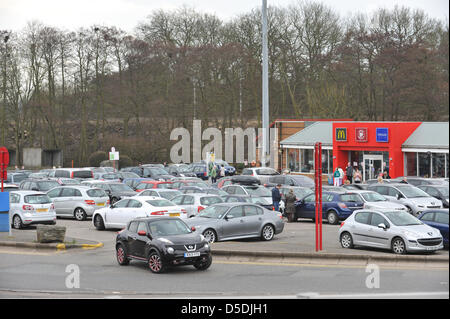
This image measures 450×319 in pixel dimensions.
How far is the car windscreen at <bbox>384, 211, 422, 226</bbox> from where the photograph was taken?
62.6ft

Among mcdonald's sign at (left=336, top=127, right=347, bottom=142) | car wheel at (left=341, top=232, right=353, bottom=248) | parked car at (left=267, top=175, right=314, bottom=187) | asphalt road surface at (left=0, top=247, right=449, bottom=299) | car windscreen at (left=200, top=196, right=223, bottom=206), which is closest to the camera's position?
asphalt road surface at (left=0, top=247, right=449, bottom=299)

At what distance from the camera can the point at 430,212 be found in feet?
66.4

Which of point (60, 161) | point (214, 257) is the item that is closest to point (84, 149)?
point (60, 161)

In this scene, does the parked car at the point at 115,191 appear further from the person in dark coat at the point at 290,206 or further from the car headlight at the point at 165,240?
the car headlight at the point at 165,240

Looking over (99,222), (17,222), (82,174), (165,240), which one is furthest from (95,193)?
(82,174)

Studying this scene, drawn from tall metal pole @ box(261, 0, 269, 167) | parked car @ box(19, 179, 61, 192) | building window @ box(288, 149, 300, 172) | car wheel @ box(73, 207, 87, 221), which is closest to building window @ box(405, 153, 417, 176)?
tall metal pole @ box(261, 0, 269, 167)

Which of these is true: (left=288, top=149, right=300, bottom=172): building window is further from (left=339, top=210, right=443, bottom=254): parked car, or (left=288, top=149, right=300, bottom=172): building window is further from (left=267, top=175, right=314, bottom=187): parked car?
(left=339, top=210, right=443, bottom=254): parked car

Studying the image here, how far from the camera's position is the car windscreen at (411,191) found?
94.1 ft

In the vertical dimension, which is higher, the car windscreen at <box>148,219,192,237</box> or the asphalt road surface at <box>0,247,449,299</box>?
the car windscreen at <box>148,219,192,237</box>

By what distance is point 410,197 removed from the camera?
94.3ft

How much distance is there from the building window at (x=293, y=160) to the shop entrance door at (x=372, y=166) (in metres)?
9.55

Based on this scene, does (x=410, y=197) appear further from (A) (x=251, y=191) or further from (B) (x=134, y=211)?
(B) (x=134, y=211)

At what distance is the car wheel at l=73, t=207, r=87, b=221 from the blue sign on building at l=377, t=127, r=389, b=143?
22.4 meters
